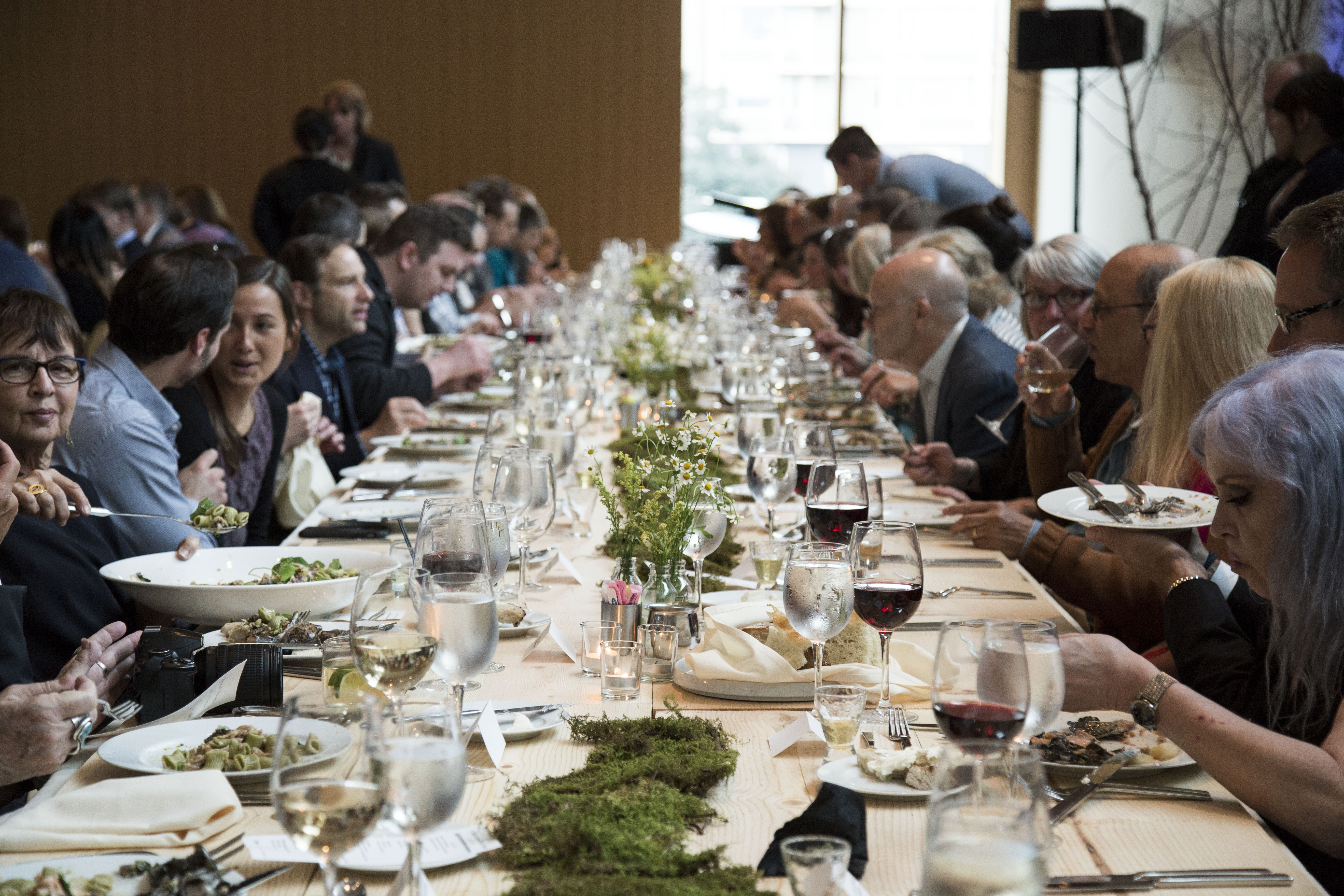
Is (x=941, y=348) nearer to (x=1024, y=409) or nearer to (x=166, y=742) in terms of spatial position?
(x=1024, y=409)

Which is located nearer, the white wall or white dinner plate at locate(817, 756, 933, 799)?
white dinner plate at locate(817, 756, 933, 799)

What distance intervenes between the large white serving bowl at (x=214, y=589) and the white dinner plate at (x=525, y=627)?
0.17m

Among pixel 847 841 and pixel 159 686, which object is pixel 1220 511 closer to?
pixel 847 841

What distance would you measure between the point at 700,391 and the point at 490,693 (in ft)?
9.27

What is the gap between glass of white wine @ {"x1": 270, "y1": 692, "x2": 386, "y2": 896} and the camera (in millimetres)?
844

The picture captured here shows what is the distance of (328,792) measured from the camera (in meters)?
0.84

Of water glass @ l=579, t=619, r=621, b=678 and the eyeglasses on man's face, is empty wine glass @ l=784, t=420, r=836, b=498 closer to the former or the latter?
water glass @ l=579, t=619, r=621, b=678

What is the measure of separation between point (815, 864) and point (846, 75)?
11.0 meters

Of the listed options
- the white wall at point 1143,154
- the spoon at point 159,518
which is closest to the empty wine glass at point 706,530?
the spoon at point 159,518

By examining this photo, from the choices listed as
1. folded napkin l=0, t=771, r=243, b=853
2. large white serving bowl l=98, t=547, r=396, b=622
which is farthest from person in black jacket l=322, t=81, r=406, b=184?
folded napkin l=0, t=771, r=243, b=853

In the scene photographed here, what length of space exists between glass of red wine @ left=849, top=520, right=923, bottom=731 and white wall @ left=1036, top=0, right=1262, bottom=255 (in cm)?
551

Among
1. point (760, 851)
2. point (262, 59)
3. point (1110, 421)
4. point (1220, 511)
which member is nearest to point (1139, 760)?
point (1220, 511)

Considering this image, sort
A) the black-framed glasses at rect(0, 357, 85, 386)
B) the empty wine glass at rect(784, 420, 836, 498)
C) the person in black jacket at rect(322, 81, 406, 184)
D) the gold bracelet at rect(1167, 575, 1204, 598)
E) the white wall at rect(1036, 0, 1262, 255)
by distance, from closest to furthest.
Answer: the gold bracelet at rect(1167, 575, 1204, 598) < the black-framed glasses at rect(0, 357, 85, 386) < the empty wine glass at rect(784, 420, 836, 498) < the white wall at rect(1036, 0, 1262, 255) < the person in black jacket at rect(322, 81, 406, 184)

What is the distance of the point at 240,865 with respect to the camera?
106 cm
